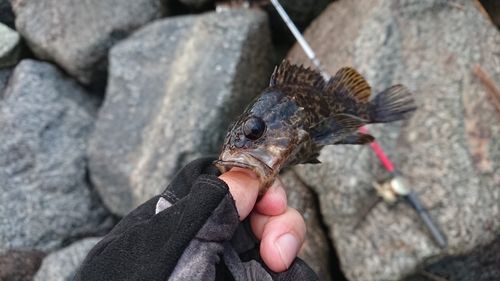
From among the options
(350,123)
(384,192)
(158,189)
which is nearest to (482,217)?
(384,192)

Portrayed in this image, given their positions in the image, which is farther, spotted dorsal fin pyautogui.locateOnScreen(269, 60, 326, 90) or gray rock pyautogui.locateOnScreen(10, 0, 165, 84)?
gray rock pyautogui.locateOnScreen(10, 0, 165, 84)

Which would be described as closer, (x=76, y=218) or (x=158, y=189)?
(x=158, y=189)

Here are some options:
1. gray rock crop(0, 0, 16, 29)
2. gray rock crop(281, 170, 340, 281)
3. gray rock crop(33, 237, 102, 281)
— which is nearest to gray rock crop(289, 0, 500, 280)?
gray rock crop(281, 170, 340, 281)

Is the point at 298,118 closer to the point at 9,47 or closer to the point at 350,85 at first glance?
the point at 350,85

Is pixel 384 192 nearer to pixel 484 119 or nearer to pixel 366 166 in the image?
pixel 366 166

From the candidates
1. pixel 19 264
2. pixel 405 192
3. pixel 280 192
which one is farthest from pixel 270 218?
pixel 19 264

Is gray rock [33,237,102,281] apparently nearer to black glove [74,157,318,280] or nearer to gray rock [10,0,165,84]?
gray rock [10,0,165,84]
